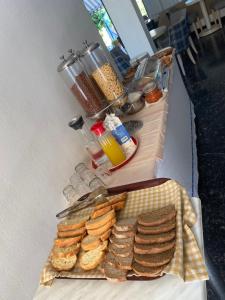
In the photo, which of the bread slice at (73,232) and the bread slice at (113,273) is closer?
the bread slice at (113,273)

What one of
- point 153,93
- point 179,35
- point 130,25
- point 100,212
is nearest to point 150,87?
point 153,93

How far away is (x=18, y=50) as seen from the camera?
3.52ft

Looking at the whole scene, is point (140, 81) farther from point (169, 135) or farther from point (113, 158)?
point (113, 158)

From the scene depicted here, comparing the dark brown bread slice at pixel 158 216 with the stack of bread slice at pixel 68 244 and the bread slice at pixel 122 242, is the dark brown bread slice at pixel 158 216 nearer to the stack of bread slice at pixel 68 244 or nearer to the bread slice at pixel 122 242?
the bread slice at pixel 122 242

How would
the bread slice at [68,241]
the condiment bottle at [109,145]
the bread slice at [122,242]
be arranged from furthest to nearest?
the condiment bottle at [109,145] < the bread slice at [68,241] < the bread slice at [122,242]

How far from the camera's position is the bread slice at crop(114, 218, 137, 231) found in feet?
2.37

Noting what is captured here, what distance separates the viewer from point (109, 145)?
1.08 m

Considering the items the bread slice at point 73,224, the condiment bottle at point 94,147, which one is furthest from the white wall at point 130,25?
the bread slice at point 73,224

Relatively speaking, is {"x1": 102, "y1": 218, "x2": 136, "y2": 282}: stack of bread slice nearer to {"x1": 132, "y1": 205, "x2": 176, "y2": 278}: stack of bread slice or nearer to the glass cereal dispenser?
{"x1": 132, "y1": 205, "x2": 176, "y2": 278}: stack of bread slice

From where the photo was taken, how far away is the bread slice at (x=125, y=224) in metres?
0.72

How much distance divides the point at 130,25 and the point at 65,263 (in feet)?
7.24

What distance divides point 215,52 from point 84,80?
2822 millimetres

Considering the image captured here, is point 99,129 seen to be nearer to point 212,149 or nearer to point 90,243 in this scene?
point 90,243

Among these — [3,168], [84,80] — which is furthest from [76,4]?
[3,168]
